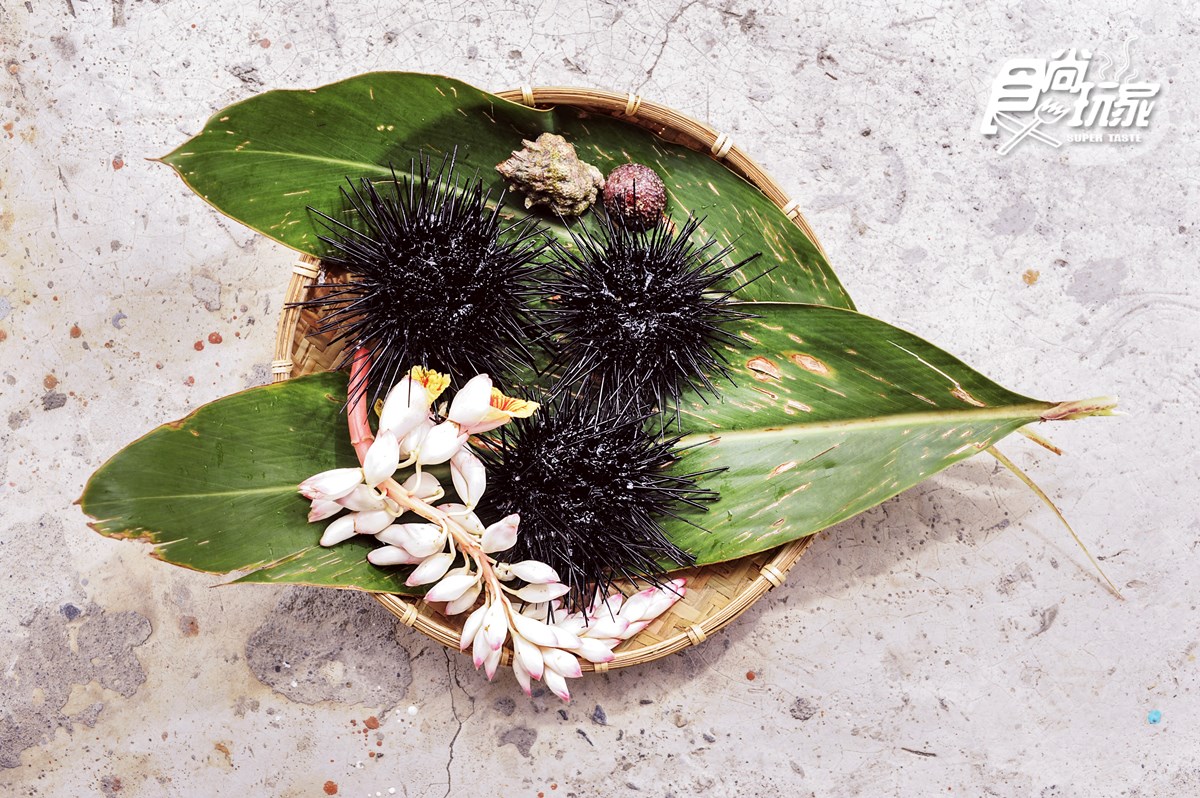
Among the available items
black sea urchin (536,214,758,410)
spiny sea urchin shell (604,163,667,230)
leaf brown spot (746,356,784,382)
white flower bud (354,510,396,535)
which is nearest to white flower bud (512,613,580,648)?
white flower bud (354,510,396,535)

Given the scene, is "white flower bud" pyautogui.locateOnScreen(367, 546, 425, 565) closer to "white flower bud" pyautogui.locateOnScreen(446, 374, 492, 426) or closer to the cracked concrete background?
"white flower bud" pyautogui.locateOnScreen(446, 374, 492, 426)

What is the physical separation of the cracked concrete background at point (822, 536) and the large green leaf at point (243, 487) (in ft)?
1.10

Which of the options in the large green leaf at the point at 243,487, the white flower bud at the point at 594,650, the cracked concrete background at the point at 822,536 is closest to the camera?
the large green leaf at the point at 243,487

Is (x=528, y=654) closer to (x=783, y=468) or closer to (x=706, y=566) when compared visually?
(x=706, y=566)

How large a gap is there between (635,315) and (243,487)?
52 cm

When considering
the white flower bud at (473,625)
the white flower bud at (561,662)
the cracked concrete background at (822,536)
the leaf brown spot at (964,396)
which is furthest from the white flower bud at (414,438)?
the leaf brown spot at (964,396)

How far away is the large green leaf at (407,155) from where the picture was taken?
0.99 m

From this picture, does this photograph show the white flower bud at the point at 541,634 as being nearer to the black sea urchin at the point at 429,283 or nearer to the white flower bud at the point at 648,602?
the white flower bud at the point at 648,602

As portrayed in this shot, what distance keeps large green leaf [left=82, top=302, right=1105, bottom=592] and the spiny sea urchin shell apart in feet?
0.66

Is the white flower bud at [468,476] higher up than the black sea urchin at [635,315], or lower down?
lower down

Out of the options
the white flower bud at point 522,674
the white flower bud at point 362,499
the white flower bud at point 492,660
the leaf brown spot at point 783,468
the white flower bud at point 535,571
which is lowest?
the white flower bud at point 522,674

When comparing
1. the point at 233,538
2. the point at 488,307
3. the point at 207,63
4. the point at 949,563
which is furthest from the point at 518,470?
the point at 207,63

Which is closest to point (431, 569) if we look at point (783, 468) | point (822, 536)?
point (783, 468)

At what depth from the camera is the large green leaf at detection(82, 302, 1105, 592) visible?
1.05 meters
